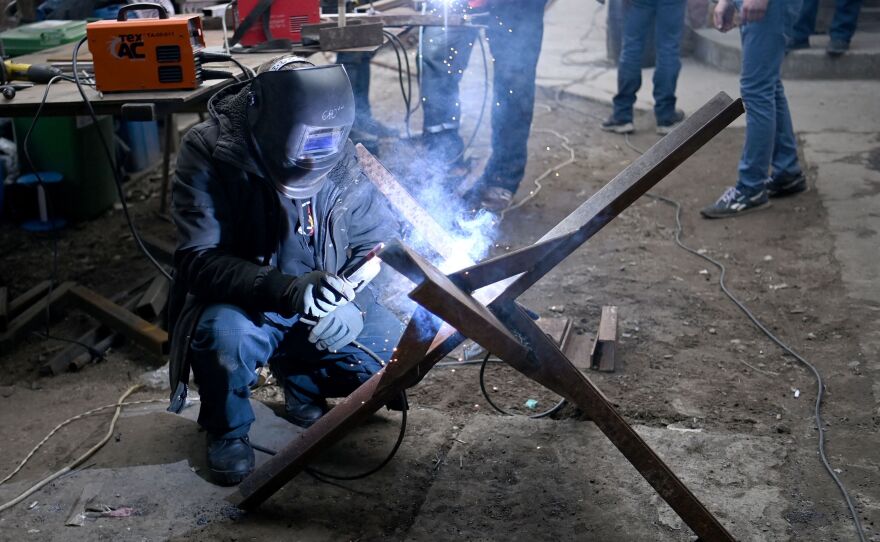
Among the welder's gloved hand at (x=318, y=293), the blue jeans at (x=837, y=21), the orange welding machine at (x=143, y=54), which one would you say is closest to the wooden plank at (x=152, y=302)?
the orange welding machine at (x=143, y=54)

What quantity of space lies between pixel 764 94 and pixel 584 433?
2.65m

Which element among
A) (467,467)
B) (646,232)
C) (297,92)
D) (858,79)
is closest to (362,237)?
(297,92)

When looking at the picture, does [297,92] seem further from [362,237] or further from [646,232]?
[646,232]

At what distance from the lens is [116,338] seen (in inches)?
159

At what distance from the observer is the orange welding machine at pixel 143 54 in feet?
10.8

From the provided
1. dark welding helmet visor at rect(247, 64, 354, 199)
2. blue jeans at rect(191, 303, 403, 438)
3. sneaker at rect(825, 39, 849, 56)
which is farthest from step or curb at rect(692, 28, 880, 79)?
dark welding helmet visor at rect(247, 64, 354, 199)

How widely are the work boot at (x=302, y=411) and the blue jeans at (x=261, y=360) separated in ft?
0.04

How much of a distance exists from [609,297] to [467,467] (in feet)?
5.21

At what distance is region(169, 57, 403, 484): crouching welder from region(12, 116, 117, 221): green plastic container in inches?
109

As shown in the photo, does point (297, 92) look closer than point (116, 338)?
Yes

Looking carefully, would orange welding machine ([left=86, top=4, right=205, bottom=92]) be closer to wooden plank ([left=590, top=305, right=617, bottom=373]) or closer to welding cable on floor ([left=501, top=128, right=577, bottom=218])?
wooden plank ([left=590, top=305, right=617, bottom=373])

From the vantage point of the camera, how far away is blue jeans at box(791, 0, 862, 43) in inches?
291

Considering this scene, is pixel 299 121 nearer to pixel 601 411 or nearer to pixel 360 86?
pixel 601 411

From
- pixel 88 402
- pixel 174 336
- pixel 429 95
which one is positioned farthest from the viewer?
pixel 429 95
